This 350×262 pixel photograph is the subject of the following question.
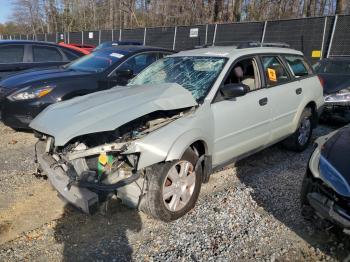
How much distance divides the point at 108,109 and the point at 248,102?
1.79 m

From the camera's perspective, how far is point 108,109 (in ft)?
11.8

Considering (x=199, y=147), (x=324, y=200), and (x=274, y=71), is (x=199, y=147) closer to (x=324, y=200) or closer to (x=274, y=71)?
(x=324, y=200)

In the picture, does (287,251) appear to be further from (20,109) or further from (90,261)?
(20,109)

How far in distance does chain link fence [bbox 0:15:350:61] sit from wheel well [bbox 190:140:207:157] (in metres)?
5.57

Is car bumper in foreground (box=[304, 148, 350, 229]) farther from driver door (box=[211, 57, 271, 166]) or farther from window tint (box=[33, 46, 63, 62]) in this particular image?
window tint (box=[33, 46, 63, 62])

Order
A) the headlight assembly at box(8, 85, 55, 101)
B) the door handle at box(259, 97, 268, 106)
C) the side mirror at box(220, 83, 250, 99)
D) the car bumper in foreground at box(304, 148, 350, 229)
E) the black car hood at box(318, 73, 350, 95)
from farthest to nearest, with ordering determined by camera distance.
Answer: the black car hood at box(318, 73, 350, 95)
the headlight assembly at box(8, 85, 55, 101)
the door handle at box(259, 97, 268, 106)
the side mirror at box(220, 83, 250, 99)
the car bumper in foreground at box(304, 148, 350, 229)

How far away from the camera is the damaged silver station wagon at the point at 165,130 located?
129 inches

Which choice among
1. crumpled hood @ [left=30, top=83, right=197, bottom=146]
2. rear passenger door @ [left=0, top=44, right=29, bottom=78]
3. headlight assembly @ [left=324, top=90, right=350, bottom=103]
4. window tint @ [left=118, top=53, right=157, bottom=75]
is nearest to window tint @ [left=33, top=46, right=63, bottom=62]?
rear passenger door @ [left=0, top=44, right=29, bottom=78]

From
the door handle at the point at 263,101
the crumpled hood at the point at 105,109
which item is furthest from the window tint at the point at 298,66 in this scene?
the crumpled hood at the point at 105,109

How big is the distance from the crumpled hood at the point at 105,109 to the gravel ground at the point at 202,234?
3.09ft

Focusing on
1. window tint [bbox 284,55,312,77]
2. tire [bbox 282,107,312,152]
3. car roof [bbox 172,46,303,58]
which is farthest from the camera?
tire [bbox 282,107,312,152]

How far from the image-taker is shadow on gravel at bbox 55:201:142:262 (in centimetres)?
313

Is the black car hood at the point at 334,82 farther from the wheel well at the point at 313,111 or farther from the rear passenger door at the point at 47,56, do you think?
the rear passenger door at the point at 47,56

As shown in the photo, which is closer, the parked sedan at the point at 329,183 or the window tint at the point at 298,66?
the parked sedan at the point at 329,183
